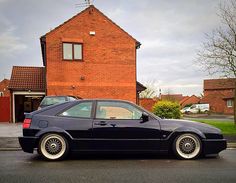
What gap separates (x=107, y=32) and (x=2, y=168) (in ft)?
62.4

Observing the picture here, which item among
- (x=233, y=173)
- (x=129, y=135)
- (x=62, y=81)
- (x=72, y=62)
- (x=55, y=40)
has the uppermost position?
(x=55, y=40)

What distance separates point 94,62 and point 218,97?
4295cm

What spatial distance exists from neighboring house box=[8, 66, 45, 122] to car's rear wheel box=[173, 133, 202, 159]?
18.1m

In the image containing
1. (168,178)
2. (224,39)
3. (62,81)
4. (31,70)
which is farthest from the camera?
(31,70)

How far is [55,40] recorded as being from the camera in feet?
76.7

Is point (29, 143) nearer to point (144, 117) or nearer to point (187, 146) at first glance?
point (144, 117)

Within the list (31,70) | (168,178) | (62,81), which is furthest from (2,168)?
(31,70)

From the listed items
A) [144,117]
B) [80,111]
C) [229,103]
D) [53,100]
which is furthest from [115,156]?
[229,103]

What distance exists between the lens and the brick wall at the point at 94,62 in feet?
76.4

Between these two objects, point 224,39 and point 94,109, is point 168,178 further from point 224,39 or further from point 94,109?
point 224,39

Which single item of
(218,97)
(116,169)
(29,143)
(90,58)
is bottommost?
(116,169)

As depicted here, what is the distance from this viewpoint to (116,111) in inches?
303

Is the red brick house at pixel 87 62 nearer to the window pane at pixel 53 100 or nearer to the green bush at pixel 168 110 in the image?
the green bush at pixel 168 110

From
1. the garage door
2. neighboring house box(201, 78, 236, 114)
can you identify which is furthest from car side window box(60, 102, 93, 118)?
neighboring house box(201, 78, 236, 114)
